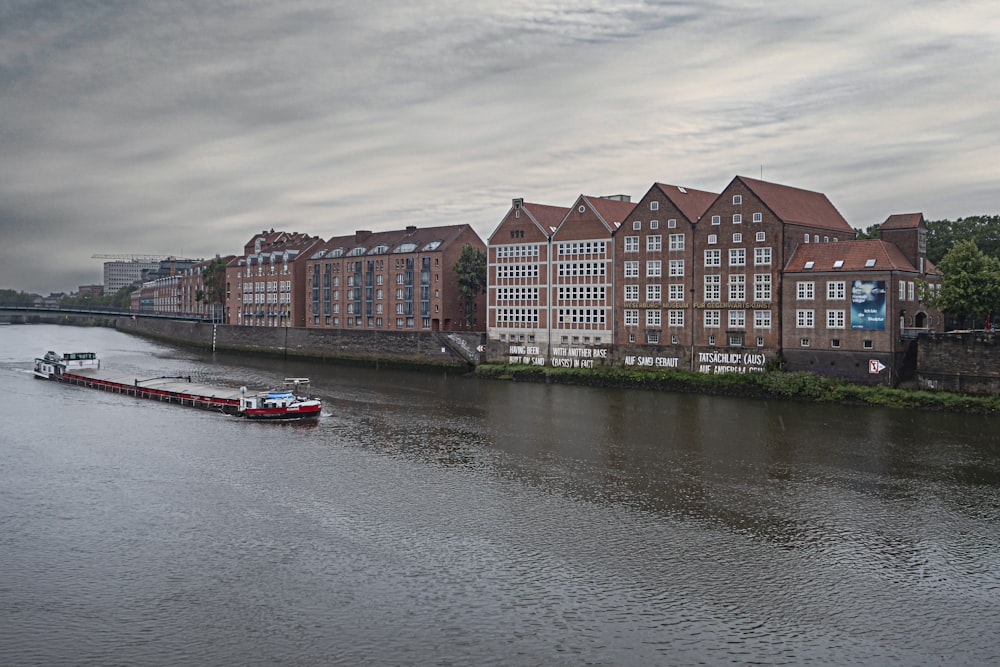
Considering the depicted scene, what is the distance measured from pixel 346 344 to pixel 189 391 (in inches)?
1416

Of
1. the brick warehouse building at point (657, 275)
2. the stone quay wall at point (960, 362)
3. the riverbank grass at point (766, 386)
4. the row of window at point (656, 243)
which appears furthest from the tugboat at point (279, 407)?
the stone quay wall at point (960, 362)

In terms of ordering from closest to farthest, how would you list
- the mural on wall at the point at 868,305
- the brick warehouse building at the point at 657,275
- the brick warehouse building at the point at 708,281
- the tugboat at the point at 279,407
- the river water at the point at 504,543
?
→ the river water at the point at 504,543 → the tugboat at the point at 279,407 → the mural on wall at the point at 868,305 → the brick warehouse building at the point at 708,281 → the brick warehouse building at the point at 657,275

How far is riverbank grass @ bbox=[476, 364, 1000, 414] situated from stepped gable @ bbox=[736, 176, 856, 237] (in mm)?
12819

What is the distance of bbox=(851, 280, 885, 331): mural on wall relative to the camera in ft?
199

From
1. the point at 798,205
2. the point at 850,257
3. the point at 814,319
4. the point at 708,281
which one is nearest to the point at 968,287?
the point at 850,257

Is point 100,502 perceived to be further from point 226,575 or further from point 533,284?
point 533,284

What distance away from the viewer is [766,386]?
63.3 m

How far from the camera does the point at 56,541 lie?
28.8 m

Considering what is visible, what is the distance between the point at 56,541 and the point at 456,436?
23.4 meters

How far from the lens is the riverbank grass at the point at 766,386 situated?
183 ft

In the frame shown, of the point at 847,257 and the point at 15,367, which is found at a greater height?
the point at 847,257

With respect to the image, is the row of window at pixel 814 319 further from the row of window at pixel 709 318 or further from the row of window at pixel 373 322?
the row of window at pixel 373 322

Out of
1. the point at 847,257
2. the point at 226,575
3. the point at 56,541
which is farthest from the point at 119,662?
the point at 847,257

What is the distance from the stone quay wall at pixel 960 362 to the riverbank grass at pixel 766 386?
106 centimetres
